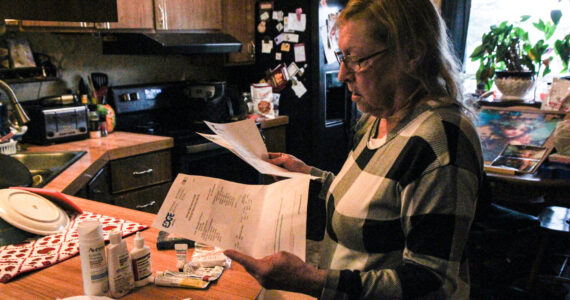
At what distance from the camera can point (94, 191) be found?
2195 mm

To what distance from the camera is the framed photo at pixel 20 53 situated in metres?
2.65

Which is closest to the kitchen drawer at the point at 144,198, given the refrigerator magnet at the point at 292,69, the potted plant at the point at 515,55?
the refrigerator magnet at the point at 292,69

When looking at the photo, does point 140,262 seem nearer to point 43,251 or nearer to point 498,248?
point 43,251

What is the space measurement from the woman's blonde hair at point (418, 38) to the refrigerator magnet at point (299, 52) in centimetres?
275

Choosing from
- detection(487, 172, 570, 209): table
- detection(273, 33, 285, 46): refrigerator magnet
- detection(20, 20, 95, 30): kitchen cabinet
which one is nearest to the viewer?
detection(487, 172, 570, 209): table

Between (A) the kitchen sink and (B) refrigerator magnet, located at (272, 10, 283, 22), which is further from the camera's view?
(B) refrigerator magnet, located at (272, 10, 283, 22)

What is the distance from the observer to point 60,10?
115 centimetres

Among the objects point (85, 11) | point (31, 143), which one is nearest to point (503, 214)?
point (85, 11)

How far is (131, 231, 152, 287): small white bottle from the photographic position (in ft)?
3.41

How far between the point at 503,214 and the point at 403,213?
6.53 ft

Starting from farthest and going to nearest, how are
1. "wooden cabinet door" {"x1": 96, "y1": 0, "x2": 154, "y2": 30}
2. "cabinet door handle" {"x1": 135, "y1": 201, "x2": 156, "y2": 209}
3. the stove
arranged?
the stove → "wooden cabinet door" {"x1": 96, "y1": 0, "x2": 154, "y2": 30} → "cabinet door handle" {"x1": 135, "y1": 201, "x2": 156, "y2": 209}

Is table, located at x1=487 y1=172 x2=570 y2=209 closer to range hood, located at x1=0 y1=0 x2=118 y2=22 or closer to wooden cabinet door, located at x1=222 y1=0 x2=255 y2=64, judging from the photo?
range hood, located at x1=0 y1=0 x2=118 y2=22

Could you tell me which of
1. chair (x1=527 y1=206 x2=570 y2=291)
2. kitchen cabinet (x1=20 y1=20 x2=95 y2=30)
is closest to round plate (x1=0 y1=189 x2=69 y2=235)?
kitchen cabinet (x1=20 y1=20 x2=95 y2=30)

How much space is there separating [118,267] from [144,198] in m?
1.80
